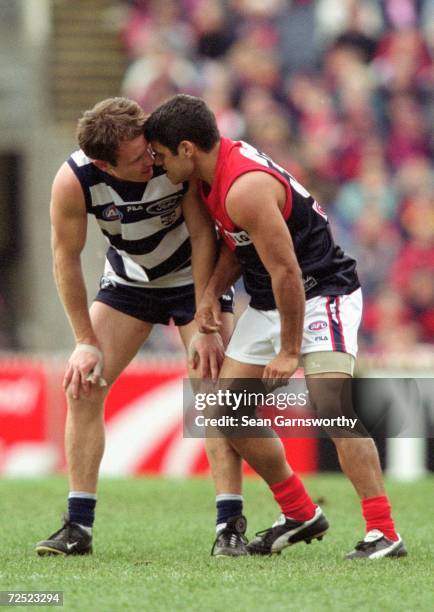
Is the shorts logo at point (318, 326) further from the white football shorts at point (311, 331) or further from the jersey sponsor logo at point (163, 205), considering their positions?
the jersey sponsor logo at point (163, 205)

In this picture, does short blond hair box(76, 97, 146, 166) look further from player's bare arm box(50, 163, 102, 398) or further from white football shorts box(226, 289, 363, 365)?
white football shorts box(226, 289, 363, 365)

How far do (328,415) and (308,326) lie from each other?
387 mm

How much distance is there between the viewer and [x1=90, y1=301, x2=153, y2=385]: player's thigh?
607 centimetres

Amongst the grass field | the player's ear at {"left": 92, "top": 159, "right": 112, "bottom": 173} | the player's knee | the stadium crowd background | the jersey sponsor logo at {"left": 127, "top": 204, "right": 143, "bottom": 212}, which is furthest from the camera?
the stadium crowd background

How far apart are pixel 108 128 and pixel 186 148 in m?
0.32

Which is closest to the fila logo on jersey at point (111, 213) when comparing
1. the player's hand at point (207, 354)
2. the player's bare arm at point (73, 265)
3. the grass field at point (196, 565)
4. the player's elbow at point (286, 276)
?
the player's bare arm at point (73, 265)

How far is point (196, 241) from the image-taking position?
19.4 feet

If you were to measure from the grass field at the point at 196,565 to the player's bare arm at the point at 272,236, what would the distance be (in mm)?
998

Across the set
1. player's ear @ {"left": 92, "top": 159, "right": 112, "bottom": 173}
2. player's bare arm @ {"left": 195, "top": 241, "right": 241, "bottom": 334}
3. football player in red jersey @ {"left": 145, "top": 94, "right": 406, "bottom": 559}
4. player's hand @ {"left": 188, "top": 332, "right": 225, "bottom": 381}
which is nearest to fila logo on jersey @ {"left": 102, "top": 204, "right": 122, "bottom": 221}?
player's ear @ {"left": 92, "top": 159, "right": 112, "bottom": 173}

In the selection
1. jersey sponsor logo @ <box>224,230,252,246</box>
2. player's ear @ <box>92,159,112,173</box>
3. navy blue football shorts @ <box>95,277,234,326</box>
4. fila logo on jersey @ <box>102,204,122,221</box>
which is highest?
player's ear @ <box>92,159,112,173</box>

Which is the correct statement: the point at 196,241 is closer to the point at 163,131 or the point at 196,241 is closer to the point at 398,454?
A: the point at 163,131

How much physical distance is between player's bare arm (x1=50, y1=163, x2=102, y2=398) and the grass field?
809 mm

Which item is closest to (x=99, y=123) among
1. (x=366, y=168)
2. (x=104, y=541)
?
(x=104, y=541)

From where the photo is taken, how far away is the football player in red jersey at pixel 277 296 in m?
5.34
